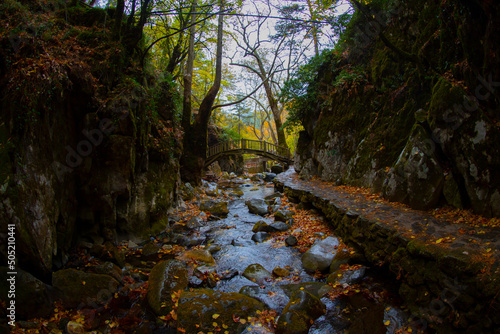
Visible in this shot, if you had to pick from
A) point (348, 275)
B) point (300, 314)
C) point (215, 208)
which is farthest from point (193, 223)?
point (300, 314)

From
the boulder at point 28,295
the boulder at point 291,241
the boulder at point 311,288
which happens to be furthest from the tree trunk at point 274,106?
the boulder at point 28,295

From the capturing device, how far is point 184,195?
10383 millimetres

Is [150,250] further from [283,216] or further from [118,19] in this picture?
[118,19]

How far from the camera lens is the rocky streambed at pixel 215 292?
3.27 m

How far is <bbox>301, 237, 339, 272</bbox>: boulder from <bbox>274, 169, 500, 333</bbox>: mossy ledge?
576mm

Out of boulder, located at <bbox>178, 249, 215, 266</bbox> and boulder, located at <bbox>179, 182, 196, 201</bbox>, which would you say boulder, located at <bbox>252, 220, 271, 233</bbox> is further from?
boulder, located at <bbox>179, 182, 196, 201</bbox>

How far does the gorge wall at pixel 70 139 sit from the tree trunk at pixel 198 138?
418cm

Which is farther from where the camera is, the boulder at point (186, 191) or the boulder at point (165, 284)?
the boulder at point (186, 191)

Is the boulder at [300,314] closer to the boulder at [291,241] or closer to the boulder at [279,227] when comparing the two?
the boulder at [291,241]

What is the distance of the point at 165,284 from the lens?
13.2 ft

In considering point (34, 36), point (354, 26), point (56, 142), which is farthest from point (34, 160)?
point (354, 26)

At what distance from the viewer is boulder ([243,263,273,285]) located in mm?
4707

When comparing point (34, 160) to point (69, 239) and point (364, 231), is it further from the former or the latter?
point (364, 231)

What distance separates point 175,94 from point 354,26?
7.33m
